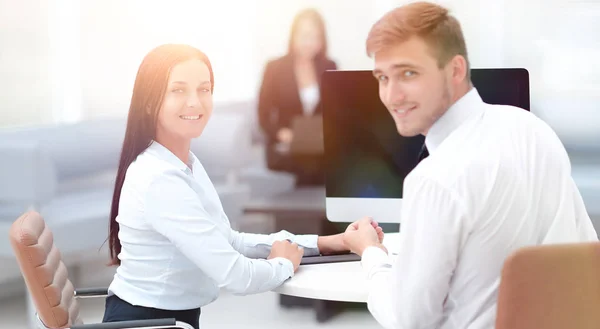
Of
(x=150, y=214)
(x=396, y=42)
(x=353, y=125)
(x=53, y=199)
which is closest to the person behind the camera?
(x=396, y=42)

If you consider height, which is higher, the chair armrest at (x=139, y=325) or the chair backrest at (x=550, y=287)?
the chair backrest at (x=550, y=287)

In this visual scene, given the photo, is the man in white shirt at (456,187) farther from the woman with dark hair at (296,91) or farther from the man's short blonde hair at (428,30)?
the woman with dark hair at (296,91)

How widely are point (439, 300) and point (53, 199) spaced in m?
3.33

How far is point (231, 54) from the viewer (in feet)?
15.1

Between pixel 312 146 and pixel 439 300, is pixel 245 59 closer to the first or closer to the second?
pixel 312 146

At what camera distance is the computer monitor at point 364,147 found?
7.64 feet

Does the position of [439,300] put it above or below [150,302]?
above

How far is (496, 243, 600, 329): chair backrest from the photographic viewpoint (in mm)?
1332

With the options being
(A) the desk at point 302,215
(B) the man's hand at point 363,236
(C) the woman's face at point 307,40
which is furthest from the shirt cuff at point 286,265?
(C) the woman's face at point 307,40

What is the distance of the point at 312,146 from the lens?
435 centimetres

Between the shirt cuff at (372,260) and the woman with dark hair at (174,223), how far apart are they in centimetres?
27

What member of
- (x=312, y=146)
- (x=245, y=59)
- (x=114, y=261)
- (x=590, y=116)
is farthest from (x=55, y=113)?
(x=590, y=116)

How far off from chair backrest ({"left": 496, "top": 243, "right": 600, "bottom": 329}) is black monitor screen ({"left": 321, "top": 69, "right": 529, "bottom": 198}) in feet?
3.25

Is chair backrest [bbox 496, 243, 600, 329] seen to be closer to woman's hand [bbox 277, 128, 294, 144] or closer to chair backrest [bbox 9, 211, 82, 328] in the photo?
chair backrest [bbox 9, 211, 82, 328]
